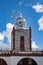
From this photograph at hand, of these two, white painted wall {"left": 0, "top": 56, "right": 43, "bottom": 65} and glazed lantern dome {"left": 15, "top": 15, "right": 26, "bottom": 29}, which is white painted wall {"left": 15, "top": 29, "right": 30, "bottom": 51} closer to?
glazed lantern dome {"left": 15, "top": 15, "right": 26, "bottom": 29}

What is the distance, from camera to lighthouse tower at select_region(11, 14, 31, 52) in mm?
73250

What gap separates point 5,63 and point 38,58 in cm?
620

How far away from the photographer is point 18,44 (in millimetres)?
73812

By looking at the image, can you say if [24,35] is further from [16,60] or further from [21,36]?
[16,60]

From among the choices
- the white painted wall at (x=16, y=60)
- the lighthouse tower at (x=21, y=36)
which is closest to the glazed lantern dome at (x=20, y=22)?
the lighthouse tower at (x=21, y=36)

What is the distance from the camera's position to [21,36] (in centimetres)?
7488

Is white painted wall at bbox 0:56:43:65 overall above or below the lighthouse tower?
below

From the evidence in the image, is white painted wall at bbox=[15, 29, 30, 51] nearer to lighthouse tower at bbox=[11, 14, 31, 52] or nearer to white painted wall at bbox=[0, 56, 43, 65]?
lighthouse tower at bbox=[11, 14, 31, 52]

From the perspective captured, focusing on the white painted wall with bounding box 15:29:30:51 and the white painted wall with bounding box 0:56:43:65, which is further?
the white painted wall with bounding box 15:29:30:51

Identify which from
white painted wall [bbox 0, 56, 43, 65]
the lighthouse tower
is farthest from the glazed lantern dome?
white painted wall [bbox 0, 56, 43, 65]

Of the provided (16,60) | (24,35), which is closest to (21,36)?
(24,35)

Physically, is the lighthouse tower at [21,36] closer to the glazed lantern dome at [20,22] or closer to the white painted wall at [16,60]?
the glazed lantern dome at [20,22]

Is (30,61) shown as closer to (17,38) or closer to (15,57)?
(15,57)

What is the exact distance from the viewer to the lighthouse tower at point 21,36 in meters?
73.2
